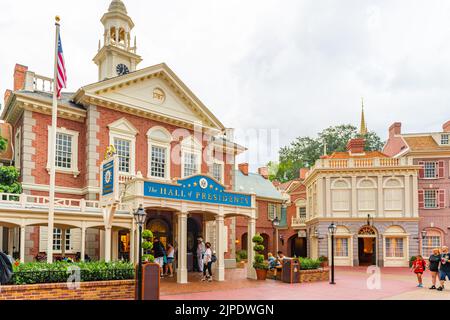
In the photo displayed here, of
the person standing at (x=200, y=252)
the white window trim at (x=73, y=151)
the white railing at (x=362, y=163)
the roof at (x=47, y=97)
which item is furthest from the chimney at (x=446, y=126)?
the white window trim at (x=73, y=151)

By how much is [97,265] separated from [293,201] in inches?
1322

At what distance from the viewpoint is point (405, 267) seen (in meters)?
31.9

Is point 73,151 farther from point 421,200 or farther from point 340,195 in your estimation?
point 421,200

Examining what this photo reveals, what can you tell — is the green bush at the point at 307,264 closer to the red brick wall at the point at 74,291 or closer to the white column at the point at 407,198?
the red brick wall at the point at 74,291

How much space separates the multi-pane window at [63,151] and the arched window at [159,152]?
3973 millimetres

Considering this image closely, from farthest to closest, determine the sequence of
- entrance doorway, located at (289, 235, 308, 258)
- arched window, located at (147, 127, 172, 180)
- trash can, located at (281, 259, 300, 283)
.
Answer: entrance doorway, located at (289, 235, 308, 258) → arched window, located at (147, 127, 172, 180) → trash can, located at (281, 259, 300, 283)

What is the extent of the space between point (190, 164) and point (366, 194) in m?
15.5

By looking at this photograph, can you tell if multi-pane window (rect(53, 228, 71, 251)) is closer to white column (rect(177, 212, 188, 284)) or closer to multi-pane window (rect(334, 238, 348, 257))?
white column (rect(177, 212, 188, 284))

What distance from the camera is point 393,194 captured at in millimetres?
33094

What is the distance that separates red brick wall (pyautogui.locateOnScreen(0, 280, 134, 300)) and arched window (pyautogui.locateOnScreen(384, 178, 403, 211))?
80.4ft

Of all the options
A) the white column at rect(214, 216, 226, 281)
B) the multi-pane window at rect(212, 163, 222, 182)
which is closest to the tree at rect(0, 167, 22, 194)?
the white column at rect(214, 216, 226, 281)

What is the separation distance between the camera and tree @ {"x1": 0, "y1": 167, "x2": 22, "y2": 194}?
59.3 ft
